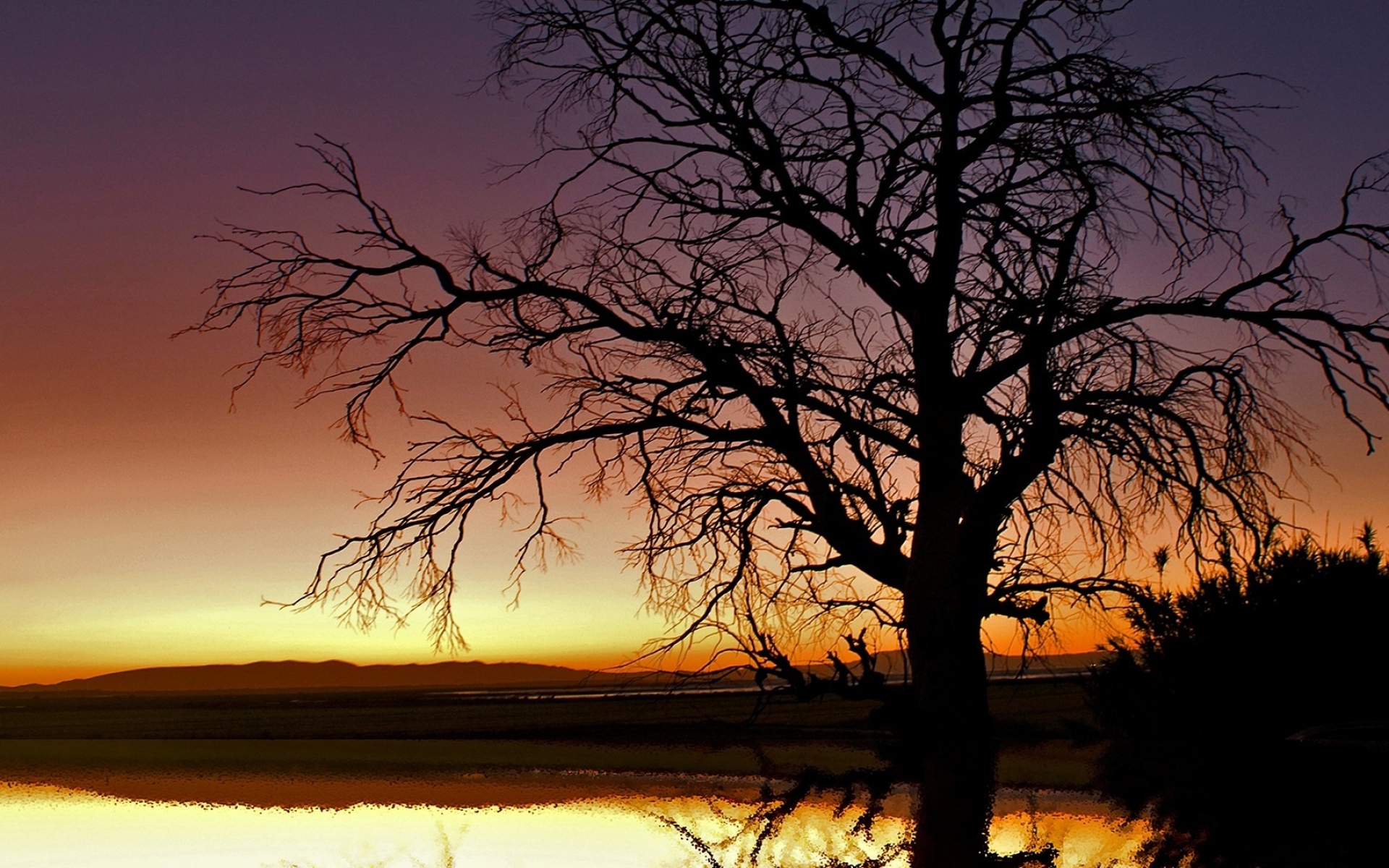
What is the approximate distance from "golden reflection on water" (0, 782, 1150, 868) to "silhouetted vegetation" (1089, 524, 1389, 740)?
336 centimetres

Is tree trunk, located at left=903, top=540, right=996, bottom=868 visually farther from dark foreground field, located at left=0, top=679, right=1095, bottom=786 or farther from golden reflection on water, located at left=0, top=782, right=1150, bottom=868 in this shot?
golden reflection on water, located at left=0, top=782, right=1150, bottom=868

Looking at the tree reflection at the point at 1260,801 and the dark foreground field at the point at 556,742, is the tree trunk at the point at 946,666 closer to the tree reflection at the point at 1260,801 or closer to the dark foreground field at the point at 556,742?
the dark foreground field at the point at 556,742

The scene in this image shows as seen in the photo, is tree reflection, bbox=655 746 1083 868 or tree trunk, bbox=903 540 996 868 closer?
tree reflection, bbox=655 746 1083 868

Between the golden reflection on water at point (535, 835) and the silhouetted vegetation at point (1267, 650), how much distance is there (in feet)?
11.0

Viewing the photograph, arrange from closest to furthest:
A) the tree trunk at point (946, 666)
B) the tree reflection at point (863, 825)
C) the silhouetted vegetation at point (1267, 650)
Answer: the tree reflection at point (863, 825) < the silhouetted vegetation at point (1267, 650) < the tree trunk at point (946, 666)

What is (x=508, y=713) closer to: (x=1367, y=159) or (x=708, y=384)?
Result: (x=708, y=384)

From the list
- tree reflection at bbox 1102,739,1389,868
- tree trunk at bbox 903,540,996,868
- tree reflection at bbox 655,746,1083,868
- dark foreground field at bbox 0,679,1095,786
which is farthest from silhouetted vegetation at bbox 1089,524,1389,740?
tree reflection at bbox 655,746,1083,868

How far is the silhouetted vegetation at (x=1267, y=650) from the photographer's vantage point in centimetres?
1144

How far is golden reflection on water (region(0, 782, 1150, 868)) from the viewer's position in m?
7.19

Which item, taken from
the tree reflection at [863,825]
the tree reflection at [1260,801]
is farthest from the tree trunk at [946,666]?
the tree reflection at [1260,801]

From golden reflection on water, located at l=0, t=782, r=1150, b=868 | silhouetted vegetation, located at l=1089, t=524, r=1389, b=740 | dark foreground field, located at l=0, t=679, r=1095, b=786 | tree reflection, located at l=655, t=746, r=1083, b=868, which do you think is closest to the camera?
tree reflection, located at l=655, t=746, r=1083, b=868

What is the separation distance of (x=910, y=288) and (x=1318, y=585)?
5541 millimetres

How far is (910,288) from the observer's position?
13000 millimetres

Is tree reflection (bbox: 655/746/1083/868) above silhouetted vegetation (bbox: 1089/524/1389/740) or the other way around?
the other way around
